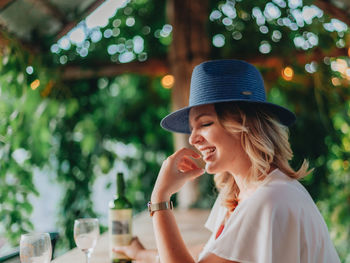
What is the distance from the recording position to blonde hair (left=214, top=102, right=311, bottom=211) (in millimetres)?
1254

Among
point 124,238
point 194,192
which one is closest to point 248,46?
point 194,192

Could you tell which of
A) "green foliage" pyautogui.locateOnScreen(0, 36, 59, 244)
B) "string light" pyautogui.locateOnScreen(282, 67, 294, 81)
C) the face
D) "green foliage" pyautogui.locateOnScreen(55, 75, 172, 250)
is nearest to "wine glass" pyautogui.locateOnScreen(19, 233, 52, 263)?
the face

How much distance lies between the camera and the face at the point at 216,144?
1291 mm

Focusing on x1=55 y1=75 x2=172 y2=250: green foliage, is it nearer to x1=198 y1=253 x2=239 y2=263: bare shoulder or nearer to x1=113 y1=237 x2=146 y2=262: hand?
x1=113 y1=237 x2=146 y2=262: hand

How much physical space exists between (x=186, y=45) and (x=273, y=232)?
8.00 ft

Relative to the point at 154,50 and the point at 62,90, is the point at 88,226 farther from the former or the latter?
the point at 154,50

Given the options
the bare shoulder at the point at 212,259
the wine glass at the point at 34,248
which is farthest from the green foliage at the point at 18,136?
the bare shoulder at the point at 212,259

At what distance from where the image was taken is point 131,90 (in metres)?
4.20

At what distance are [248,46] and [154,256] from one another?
2.50m

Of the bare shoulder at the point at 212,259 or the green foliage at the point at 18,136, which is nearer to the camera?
the bare shoulder at the point at 212,259

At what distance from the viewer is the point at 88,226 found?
1219mm

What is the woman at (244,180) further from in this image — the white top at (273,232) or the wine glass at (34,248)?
the wine glass at (34,248)

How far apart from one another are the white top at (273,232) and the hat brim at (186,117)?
360mm

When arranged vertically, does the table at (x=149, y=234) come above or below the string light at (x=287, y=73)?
below
